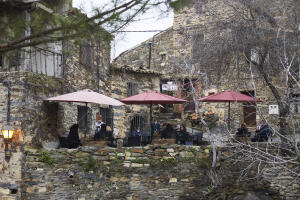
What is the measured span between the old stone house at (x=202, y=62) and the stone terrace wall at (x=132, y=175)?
120 inches

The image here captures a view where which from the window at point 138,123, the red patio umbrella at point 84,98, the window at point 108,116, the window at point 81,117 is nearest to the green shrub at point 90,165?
the red patio umbrella at point 84,98

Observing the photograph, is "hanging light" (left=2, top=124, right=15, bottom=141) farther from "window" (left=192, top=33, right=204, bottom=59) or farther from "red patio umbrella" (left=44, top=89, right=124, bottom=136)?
"window" (left=192, top=33, right=204, bottom=59)

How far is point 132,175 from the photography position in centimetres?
1177

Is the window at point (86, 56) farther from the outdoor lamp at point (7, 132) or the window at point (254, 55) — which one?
the window at point (254, 55)

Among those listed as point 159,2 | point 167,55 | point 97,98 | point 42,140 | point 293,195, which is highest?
point 167,55

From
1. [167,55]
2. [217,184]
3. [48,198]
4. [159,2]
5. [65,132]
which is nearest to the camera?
[159,2]

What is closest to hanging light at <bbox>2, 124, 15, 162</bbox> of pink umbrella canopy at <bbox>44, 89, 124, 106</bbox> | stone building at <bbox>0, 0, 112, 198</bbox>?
stone building at <bbox>0, 0, 112, 198</bbox>

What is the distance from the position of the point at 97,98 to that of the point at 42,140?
2.12 m

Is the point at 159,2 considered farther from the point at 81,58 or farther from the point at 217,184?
the point at 81,58

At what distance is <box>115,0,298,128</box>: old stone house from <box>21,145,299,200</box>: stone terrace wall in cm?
304

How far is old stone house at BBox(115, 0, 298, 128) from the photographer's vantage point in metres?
14.5

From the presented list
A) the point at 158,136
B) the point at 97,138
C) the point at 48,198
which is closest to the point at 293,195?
the point at 158,136

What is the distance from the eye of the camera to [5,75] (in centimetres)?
1141

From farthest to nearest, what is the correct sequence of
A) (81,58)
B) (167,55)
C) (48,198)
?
(167,55) < (81,58) < (48,198)
